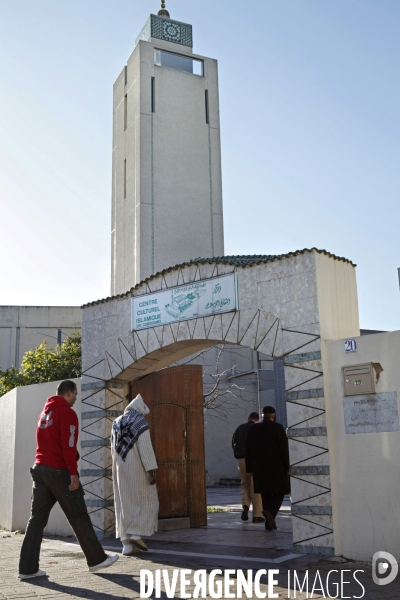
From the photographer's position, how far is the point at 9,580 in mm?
5961

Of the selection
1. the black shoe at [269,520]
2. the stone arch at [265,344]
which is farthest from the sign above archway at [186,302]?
the black shoe at [269,520]

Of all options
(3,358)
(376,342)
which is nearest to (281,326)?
(376,342)

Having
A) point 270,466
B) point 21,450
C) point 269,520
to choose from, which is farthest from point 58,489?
point 21,450

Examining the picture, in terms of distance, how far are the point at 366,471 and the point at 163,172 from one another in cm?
1956

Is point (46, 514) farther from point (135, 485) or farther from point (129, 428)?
point (129, 428)

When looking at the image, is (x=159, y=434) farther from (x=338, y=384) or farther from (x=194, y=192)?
(x=194, y=192)

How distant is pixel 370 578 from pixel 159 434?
→ 4.69m

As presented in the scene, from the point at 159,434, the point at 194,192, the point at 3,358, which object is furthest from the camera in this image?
the point at 3,358

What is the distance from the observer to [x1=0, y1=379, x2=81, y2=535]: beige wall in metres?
10.8

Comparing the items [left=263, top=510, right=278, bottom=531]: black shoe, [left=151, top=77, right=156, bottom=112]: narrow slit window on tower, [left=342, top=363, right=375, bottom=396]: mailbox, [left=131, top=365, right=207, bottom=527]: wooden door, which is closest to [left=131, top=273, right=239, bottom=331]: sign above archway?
[left=131, top=365, right=207, bottom=527]: wooden door

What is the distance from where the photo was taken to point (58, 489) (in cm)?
620

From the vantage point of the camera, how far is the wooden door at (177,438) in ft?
32.8

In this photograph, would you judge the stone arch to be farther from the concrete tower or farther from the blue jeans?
the concrete tower

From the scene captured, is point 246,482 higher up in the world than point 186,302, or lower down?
lower down
